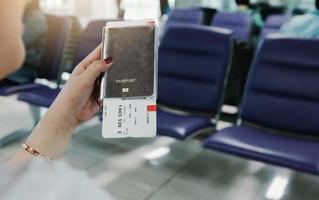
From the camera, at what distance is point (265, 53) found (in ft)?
7.09

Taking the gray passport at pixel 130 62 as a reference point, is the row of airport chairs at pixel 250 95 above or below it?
below

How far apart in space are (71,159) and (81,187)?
2.09 meters

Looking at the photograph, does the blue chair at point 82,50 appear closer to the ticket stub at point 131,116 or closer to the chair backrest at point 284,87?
the chair backrest at point 284,87

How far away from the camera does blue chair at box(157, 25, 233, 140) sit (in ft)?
7.41

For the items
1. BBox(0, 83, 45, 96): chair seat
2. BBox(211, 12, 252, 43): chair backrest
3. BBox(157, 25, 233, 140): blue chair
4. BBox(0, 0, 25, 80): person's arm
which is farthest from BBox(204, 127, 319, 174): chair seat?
BBox(211, 12, 252, 43): chair backrest

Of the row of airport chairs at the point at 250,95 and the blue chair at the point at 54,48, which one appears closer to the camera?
the row of airport chairs at the point at 250,95

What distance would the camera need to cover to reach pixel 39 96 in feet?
8.20

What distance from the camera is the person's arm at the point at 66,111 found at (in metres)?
0.86

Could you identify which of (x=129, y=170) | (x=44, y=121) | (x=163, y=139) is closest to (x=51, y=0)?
(x=163, y=139)

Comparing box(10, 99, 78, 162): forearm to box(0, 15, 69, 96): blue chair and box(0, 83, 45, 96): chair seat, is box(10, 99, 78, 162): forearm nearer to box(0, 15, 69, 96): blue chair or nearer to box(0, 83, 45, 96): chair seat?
box(0, 83, 45, 96): chair seat

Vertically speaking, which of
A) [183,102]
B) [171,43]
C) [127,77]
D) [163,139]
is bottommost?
[163,139]

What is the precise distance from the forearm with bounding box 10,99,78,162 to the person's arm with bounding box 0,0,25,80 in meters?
0.25

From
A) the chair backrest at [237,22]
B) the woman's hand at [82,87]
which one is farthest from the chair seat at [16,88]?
the chair backrest at [237,22]

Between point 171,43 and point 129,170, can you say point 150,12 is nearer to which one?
point 171,43
